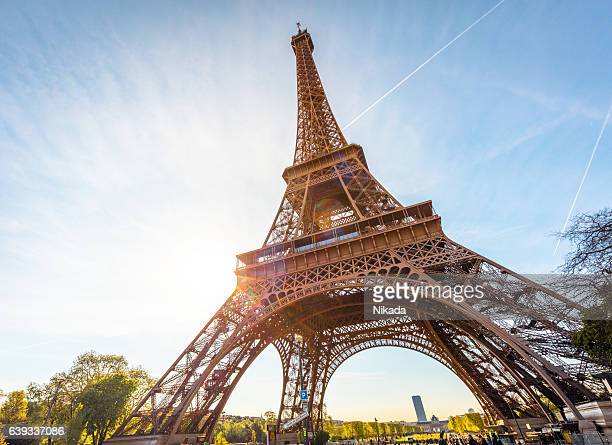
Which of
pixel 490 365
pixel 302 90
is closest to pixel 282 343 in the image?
pixel 490 365

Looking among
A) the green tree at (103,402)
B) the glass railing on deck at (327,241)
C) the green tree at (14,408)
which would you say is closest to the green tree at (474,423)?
the glass railing on deck at (327,241)

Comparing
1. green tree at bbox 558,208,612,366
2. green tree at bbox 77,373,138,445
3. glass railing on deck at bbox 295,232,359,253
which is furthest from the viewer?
green tree at bbox 77,373,138,445

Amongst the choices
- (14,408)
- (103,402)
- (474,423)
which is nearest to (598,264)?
(103,402)

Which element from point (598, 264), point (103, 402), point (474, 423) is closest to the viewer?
point (598, 264)

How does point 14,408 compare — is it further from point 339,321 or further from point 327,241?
point 327,241

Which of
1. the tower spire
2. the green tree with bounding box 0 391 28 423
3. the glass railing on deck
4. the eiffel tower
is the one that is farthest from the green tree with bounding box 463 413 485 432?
the green tree with bounding box 0 391 28 423

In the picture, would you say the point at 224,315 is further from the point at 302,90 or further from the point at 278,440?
the point at 302,90

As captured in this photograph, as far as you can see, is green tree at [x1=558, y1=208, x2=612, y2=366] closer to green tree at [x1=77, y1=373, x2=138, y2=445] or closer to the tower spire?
the tower spire
